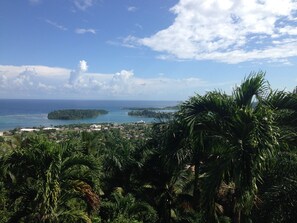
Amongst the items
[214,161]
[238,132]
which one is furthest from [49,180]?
[238,132]

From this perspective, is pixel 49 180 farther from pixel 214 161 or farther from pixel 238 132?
pixel 238 132

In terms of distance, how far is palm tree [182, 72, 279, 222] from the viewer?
4270mm

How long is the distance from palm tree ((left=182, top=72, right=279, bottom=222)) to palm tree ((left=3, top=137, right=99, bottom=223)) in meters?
2.43

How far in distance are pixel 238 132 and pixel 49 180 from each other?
323 cm

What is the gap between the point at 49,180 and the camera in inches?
229

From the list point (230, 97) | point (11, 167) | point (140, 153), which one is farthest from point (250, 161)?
point (140, 153)

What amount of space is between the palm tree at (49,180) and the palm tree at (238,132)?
7.97 ft

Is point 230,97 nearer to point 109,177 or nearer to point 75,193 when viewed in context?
point 75,193

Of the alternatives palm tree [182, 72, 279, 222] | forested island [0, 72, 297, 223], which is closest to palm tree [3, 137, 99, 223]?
forested island [0, 72, 297, 223]

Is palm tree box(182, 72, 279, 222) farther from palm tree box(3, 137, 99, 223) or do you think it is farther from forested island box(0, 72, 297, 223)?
palm tree box(3, 137, 99, 223)

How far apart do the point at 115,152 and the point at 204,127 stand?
33.6 ft

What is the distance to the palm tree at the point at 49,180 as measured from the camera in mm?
5930

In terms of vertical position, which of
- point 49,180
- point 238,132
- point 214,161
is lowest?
point 49,180

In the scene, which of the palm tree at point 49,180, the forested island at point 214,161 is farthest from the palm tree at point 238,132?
the palm tree at point 49,180
